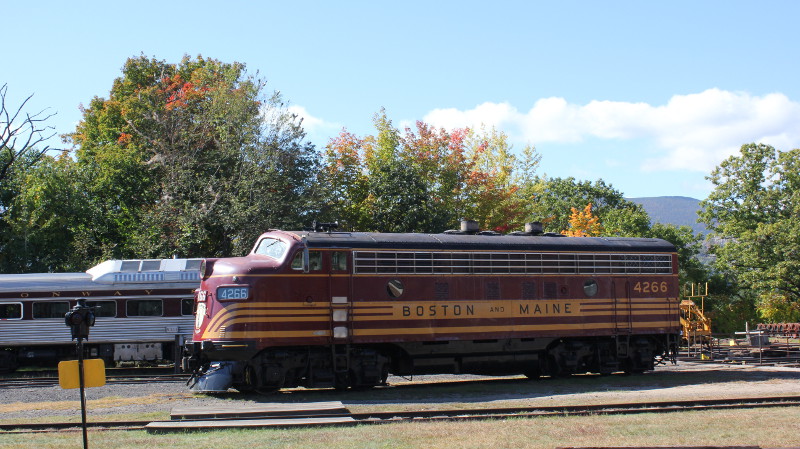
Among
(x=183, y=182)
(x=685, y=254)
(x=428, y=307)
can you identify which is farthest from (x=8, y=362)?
(x=685, y=254)

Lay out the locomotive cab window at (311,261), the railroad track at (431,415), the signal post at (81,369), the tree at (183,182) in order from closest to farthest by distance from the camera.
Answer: the signal post at (81,369), the railroad track at (431,415), the locomotive cab window at (311,261), the tree at (183,182)

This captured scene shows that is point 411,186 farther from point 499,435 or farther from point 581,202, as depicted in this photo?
point 581,202

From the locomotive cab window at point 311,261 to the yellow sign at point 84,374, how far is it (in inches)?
309

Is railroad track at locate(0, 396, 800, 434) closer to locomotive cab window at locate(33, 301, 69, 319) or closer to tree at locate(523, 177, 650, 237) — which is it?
locomotive cab window at locate(33, 301, 69, 319)

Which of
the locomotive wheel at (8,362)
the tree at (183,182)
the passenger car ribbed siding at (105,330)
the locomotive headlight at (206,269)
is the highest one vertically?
the tree at (183,182)

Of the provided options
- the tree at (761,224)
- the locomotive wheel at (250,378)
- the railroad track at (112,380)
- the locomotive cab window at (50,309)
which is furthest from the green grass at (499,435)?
the tree at (761,224)

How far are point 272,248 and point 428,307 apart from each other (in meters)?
4.15

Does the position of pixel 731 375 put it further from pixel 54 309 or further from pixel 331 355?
pixel 54 309

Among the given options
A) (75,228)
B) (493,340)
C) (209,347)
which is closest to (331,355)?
(209,347)

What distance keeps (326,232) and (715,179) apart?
4150 centimetres

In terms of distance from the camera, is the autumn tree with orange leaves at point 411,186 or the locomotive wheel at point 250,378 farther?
the autumn tree with orange leaves at point 411,186

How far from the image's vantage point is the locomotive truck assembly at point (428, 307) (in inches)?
768

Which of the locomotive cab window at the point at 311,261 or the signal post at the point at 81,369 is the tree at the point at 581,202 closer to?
the locomotive cab window at the point at 311,261

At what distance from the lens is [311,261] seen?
65.2 ft
